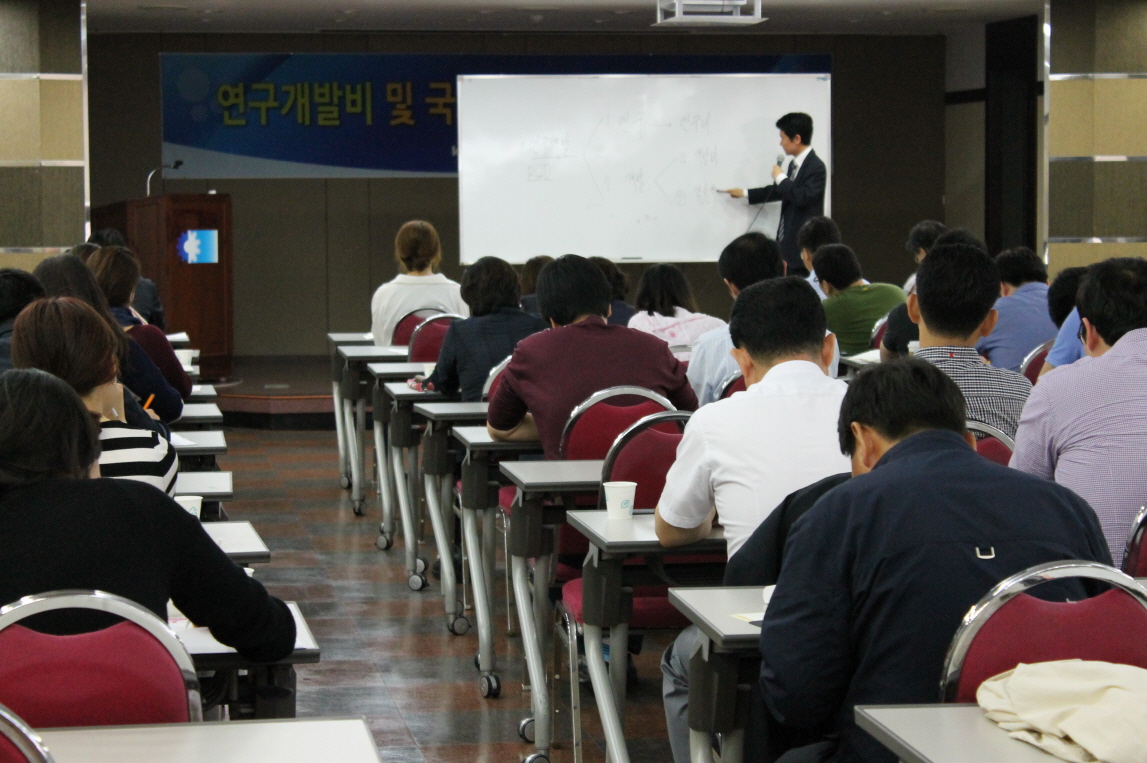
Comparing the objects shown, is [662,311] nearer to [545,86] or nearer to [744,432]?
[744,432]

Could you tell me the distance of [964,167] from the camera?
12.8 m

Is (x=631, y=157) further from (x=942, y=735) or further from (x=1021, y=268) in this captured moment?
(x=942, y=735)

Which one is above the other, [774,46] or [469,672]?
[774,46]

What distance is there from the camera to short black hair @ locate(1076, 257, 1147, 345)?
3.07 meters

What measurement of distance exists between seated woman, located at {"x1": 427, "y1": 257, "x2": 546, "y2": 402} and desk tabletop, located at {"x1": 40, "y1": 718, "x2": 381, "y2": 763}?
3.18 metres

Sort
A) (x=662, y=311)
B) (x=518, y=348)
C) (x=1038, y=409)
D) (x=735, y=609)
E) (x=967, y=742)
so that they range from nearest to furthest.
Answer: (x=967, y=742) < (x=735, y=609) < (x=1038, y=409) < (x=518, y=348) < (x=662, y=311)

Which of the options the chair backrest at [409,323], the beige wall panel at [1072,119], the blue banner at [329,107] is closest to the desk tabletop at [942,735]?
the chair backrest at [409,323]

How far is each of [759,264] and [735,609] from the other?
2.92 m

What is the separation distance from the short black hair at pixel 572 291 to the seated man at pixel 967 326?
1.08m

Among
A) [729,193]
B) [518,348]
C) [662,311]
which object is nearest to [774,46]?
[729,193]

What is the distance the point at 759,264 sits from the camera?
4930 millimetres

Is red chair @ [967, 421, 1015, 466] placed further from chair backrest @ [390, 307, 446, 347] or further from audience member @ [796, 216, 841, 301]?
chair backrest @ [390, 307, 446, 347]

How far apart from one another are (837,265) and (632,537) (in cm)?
350

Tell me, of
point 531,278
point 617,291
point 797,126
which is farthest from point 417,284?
point 797,126
